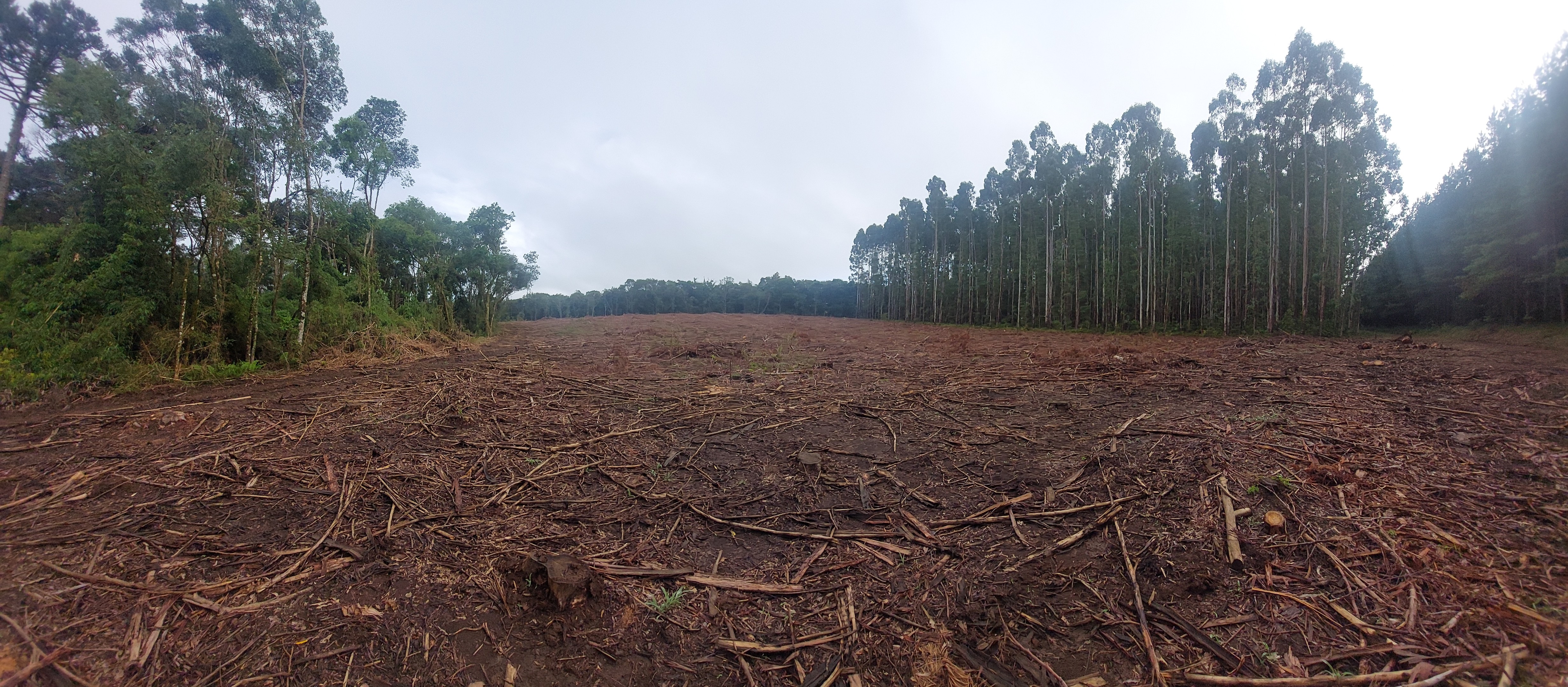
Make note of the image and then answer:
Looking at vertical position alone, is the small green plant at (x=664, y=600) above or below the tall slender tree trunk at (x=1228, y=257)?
below

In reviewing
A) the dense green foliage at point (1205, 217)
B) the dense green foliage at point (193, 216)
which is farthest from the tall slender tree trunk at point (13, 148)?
the dense green foliage at point (1205, 217)

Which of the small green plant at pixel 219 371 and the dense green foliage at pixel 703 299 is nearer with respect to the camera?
the small green plant at pixel 219 371

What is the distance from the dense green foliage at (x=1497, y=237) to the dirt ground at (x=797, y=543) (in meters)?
21.3

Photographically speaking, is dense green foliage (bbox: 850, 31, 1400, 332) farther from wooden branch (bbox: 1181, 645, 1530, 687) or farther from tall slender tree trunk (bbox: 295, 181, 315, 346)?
tall slender tree trunk (bbox: 295, 181, 315, 346)

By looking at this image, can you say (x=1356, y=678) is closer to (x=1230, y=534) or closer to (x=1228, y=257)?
(x=1230, y=534)

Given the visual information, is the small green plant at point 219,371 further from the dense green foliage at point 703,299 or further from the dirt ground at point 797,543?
the dense green foliage at point 703,299

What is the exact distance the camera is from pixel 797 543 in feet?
10.3

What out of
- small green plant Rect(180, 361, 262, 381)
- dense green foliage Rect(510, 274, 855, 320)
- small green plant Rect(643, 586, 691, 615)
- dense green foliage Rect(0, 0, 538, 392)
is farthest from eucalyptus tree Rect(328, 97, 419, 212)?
dense green foliage Rect(510, 274, 855, 320)

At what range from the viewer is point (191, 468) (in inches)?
158

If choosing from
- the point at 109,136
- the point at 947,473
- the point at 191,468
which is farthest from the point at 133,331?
the point at 947,473

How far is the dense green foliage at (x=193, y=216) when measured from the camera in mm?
7312

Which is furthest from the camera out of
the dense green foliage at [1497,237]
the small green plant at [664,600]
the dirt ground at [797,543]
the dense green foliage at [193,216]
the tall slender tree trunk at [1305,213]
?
the tall slender tree trunk at [1305,213]

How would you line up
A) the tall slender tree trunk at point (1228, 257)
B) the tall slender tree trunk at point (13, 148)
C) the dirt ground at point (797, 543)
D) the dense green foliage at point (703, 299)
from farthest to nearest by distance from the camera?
the dense green foliage at point (703, 299) < the tall slender tree trunk at point (1228, 257) < the tall slender tree trunk at point (13, 148) < the dirt ground at point (797, 543)

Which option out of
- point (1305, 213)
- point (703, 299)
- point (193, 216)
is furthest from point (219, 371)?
point (703, 299)
